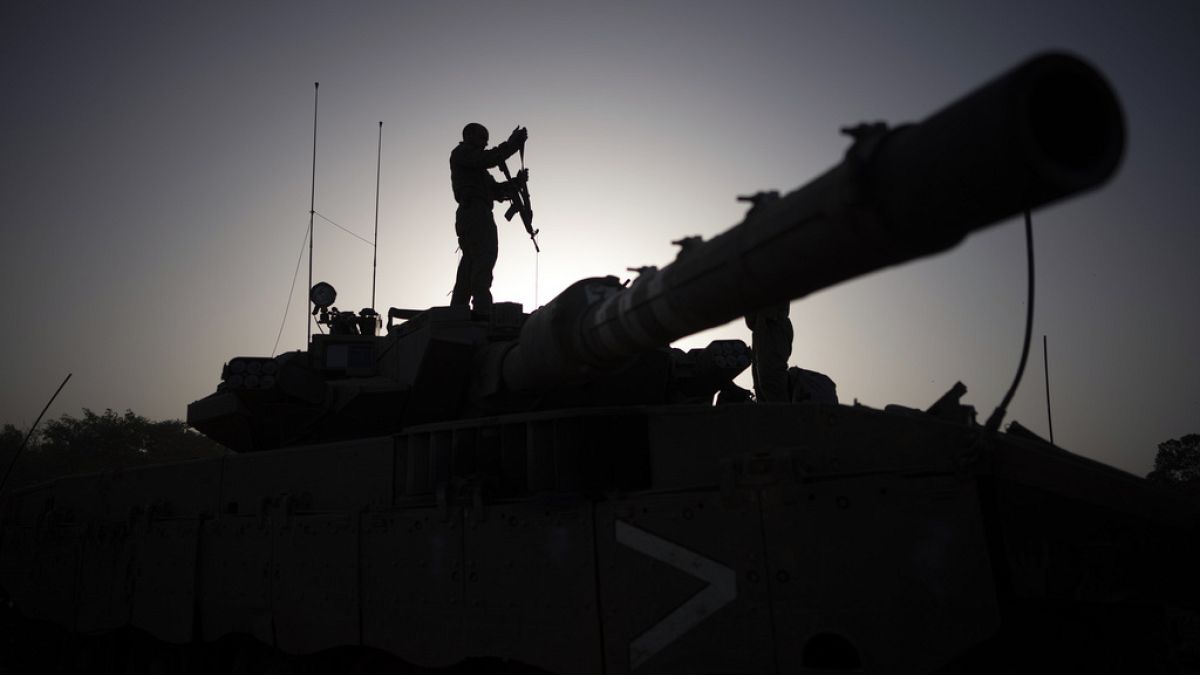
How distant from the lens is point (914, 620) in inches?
191

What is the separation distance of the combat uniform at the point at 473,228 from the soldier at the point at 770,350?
11.2 ft

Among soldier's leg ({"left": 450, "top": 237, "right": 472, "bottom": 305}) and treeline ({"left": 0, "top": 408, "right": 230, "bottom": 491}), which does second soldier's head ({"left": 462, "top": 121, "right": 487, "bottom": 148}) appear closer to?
soldier's leg ({"left": 450, "top": 237, "right": 472, "bottom": 305})

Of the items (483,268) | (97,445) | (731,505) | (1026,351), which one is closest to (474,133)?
(483,268)

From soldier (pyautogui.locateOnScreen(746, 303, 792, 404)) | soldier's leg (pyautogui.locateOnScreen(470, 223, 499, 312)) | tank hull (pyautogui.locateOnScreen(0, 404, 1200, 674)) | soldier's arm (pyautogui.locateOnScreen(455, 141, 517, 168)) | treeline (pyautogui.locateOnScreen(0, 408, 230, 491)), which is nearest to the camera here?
tank hull (pyautogui.locateOnScreen(0, 404, 1200, 674))

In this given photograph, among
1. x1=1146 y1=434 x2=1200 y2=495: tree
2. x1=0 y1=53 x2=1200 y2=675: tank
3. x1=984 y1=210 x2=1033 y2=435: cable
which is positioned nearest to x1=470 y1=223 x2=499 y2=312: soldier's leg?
x1=0 y1=53 x2=1200 y2=675: tank

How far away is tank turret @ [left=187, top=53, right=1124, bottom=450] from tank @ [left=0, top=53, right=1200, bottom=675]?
13 mm

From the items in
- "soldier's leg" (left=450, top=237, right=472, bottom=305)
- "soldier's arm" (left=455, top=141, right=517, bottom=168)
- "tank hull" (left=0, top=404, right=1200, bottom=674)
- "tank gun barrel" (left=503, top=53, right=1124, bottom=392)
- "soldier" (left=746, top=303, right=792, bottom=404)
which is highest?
"soldier's arm" (left=455, top=141, right=517, bottom=168)

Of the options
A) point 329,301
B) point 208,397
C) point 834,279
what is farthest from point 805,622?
point 329,301

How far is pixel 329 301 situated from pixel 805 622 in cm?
890

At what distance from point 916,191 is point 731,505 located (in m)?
2.79

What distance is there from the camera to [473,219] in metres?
10.7

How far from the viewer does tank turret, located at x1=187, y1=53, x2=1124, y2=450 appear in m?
2.84

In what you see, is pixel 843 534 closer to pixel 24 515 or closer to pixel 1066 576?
pixel 1066 576

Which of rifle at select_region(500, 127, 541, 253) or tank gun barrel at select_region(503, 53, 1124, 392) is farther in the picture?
rifle at select_region(500, 127, 541, 253)
